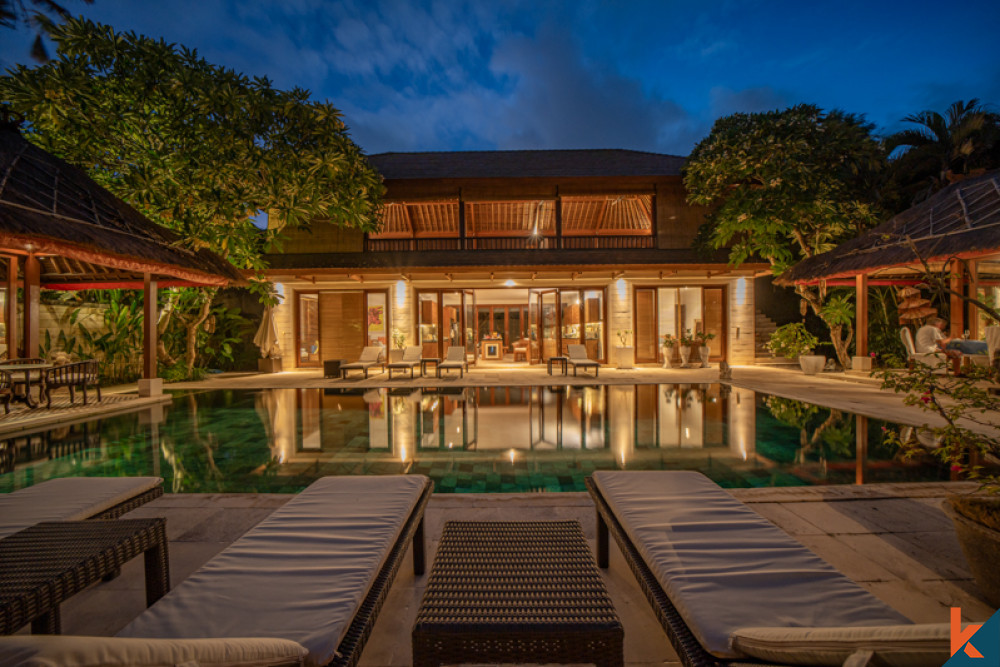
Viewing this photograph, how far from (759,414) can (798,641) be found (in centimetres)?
642

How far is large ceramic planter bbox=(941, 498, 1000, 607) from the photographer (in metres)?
1.87

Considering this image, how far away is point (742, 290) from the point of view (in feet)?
44.9

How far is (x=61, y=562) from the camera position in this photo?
1.57m

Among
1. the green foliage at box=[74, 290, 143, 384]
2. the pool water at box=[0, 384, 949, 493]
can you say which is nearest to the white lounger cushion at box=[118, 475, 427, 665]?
the pool water at box=[0, 384, 949, 493]

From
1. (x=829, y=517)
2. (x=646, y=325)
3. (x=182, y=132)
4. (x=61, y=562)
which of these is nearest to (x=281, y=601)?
(x=61, y=562)

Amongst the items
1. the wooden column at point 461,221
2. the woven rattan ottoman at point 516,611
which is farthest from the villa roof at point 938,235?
the wooden column at point 461,221

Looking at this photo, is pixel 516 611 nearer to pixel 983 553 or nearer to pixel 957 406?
pixel 957 406

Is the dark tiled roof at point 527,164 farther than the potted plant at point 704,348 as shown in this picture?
Yes

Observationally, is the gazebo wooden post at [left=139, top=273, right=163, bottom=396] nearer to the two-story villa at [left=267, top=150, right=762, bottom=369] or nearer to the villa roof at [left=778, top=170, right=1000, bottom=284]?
the two-story villa at [left=267, top=150, right=762, bottom=369]

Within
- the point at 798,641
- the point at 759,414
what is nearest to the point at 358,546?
the point at 798,641

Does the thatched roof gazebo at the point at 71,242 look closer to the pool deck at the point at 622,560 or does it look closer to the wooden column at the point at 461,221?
the pool deck at the point at 622,560

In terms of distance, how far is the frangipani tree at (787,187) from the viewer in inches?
424

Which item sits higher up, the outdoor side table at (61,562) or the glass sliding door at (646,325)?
the glass sliding door at (646,325)

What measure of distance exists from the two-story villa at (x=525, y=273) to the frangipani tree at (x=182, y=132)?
137 inches
